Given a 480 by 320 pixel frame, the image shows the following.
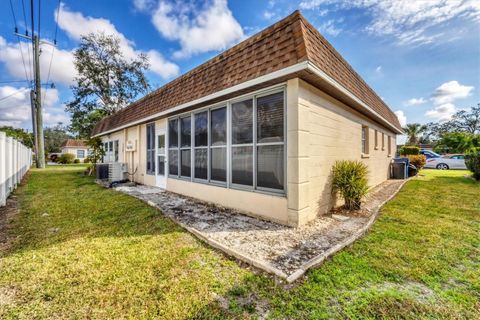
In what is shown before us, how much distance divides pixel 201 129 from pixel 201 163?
100 cm

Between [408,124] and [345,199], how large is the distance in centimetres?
4226

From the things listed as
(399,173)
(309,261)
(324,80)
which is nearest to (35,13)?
(324,80)

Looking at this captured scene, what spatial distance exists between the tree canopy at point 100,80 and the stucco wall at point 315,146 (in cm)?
2417

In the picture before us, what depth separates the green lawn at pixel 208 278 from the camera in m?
1.90

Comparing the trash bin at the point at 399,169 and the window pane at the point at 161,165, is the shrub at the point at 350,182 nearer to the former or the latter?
the window pane at the point at 161,165

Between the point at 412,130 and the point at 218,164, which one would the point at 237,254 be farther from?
the point at 412,130

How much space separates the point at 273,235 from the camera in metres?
3.53

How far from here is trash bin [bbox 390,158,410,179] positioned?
36.0 feet

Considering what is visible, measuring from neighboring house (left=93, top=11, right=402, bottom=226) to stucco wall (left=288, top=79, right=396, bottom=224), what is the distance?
2cm

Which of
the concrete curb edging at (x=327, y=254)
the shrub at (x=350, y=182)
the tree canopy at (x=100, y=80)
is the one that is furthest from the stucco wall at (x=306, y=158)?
the tree canopy at (x=100, y=80)

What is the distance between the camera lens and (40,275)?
244 cm

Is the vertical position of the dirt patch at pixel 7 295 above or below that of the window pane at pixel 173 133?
below

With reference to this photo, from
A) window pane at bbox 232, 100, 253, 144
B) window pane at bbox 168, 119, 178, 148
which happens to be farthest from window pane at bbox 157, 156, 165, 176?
window pane at bbox 232, 100, 253, 144

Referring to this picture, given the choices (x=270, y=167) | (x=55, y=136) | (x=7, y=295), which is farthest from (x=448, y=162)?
(x=55, y=136)
